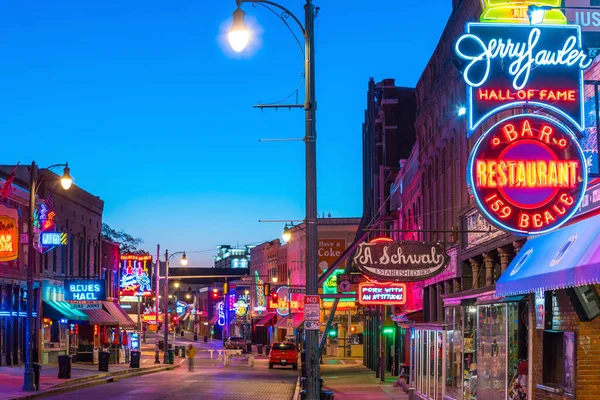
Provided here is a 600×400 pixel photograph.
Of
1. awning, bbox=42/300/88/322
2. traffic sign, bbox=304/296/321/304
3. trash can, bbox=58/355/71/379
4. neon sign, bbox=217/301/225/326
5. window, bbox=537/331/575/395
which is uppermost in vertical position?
traffic sign, bbox=304/296/321/304

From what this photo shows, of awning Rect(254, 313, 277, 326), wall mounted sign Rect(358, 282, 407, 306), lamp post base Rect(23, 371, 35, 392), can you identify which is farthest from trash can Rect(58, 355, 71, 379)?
awning Rect(254, 313, 277, 326)

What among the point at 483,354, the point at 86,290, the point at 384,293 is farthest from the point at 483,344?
the point at 86,290

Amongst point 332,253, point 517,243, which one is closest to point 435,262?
point 517,243

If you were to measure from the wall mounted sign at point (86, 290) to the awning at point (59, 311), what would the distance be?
0.86 meters

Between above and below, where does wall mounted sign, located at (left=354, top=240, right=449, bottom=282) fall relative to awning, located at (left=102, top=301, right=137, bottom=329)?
above

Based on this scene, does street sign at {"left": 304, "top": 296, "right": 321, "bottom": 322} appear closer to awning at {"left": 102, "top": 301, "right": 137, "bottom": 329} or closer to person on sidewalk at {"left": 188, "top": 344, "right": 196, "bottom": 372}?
person on sidewalk at {"left": 188, "top": 344, "right": 196, "bottom": 372}

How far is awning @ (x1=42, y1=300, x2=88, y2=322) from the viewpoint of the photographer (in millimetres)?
50219

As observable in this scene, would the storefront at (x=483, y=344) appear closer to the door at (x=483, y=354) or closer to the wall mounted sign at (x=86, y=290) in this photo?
the door at (x=483, y=354)

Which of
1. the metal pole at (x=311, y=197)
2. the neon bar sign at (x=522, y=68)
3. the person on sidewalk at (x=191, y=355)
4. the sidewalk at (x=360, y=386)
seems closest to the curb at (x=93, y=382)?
the person on sidewalk at (x=191, y=355)

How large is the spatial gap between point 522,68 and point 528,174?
1883 millimetres

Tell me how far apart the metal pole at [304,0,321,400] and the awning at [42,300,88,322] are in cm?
3490

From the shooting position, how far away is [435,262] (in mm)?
22016

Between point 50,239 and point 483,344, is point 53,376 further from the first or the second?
point 483,344

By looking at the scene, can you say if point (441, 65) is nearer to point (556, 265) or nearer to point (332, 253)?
point (556, 265)
